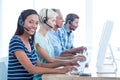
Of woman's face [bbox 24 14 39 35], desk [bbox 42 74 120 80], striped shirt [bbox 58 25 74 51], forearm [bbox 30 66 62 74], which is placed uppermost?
woman's face [bbox 24 14 39 35]

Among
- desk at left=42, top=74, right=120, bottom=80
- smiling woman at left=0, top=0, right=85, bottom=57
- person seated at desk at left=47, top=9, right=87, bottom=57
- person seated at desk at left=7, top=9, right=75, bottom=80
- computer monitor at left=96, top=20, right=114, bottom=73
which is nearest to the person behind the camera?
desk at left=42, top=74, right=120, bottom=80

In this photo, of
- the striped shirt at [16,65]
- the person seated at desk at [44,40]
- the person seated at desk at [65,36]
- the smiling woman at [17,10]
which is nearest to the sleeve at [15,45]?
the striped shirt at [16,65]

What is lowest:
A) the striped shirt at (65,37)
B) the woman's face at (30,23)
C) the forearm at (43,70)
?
the forearm at (43,70)

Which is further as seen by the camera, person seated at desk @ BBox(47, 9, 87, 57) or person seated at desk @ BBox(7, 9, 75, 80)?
person seated at desk @ BBox(47, 9, 87, 57)

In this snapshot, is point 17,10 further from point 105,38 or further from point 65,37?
point 105,38

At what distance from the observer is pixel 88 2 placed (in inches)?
170

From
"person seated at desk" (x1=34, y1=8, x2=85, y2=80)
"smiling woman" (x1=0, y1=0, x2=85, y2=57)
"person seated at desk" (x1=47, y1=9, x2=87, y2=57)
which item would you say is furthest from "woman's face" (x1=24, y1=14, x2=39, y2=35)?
"smiling woman" (x1=0, y1=0, x2=85, y2=57)

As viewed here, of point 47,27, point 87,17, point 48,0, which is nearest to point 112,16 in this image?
point 87,17

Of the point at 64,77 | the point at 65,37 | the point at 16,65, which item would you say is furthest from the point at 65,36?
the point at 64,77

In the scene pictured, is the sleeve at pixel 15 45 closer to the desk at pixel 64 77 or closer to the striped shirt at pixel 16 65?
the striped shirt at pixel 16 65

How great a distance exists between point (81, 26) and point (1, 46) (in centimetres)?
147

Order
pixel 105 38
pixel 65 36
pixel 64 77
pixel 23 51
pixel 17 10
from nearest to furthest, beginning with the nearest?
1. pixel 64 77
2. pixel 23 51
3. pixel 105 38
4. pixel 65 36
5. pixel 17 10

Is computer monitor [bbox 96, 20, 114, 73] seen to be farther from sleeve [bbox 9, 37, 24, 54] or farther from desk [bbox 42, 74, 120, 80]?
sleeve [bbox 9, 37, 24, 54]

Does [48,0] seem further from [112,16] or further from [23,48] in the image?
[23,48]
